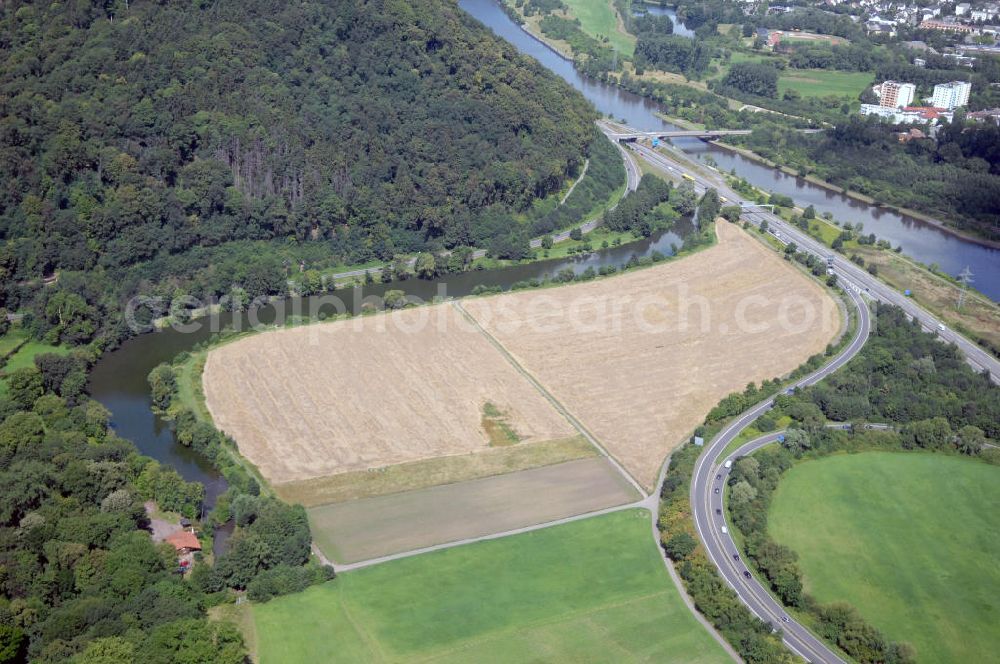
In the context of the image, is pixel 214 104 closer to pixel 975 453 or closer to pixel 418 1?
pixel 418 1

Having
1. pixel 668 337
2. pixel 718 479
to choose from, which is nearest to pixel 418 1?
pixel 668 337

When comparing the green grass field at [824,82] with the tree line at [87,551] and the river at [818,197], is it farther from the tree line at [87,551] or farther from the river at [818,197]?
the tree line at [87,551]

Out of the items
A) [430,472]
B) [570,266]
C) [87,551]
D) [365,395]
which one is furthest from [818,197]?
Answer: [87,551]

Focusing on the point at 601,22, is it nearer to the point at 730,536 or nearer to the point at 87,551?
the point at 730,536

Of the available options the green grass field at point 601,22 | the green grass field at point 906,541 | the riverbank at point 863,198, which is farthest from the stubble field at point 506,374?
the green grass field at point 601,22

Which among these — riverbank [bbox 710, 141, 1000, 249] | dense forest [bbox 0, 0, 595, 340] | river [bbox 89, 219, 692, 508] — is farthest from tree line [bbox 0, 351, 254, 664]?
riverbank [bbox 710, 141, 1000, 249]

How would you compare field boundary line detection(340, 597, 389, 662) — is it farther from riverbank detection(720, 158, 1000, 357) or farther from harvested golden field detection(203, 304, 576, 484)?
riverbank detection(720, 158, 1000, 357)
